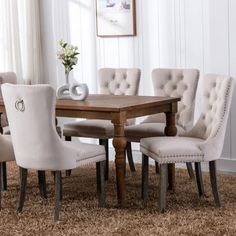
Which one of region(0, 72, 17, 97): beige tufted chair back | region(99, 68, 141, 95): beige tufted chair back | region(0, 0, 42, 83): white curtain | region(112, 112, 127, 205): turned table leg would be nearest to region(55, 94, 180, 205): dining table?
region(112, 112, 127, 205): turned table leg

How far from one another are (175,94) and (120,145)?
1.16 meters

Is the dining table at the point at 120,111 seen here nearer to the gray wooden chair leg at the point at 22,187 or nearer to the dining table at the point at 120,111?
the dining table at the point at 120,111

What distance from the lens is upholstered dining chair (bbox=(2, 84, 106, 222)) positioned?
14.0 ft

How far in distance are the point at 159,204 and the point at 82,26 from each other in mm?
2803

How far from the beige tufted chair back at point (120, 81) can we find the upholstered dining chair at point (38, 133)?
1473 mm

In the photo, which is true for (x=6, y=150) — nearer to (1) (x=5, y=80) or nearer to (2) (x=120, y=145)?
(2) (x=120, y=145)

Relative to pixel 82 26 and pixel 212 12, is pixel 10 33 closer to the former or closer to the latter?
pixel 82 26

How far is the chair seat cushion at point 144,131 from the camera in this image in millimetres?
5328

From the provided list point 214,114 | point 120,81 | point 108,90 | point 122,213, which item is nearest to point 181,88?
point 120,81

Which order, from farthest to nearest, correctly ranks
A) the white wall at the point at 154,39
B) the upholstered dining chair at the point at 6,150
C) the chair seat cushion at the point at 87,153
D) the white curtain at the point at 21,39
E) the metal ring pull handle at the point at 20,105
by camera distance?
the white curtain at the point at 21,39, the white wall at the point at 154,39, the upholstered dining chair at the point at 6,150, the chair seat cushion at the point at 87,153, the metal ring pull handle at the point at 20,105

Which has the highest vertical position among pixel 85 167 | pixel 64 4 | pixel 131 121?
pixel 64 4

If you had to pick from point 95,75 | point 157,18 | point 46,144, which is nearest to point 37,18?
point 95,75

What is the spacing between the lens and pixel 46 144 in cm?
433

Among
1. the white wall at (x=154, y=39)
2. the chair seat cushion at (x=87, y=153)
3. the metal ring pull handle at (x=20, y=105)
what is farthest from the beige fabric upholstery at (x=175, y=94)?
the metal ring pull handle at (x=20, y=105)
